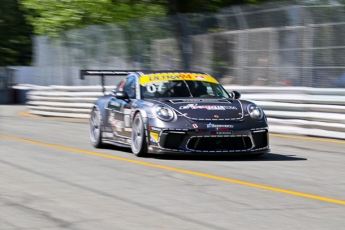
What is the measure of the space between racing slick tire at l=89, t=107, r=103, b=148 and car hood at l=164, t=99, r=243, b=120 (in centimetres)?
215

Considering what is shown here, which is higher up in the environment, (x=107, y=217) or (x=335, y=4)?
(x=335, y=4)

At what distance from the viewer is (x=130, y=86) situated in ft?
38.3

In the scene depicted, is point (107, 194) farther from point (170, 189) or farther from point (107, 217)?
point (107, 217)

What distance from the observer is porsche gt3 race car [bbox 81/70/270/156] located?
1002 cm

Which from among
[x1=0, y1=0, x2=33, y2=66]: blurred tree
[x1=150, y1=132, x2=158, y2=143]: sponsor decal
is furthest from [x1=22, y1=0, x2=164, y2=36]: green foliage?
[x1=0, y1=0, x2=33, y2=66]: blurred tree

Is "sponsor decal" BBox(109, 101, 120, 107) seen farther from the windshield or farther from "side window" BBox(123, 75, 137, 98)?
the windshield

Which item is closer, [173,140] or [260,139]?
[173,140]

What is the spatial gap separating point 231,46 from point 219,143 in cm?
794

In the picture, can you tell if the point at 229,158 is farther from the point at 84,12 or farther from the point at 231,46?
the point at 84,12

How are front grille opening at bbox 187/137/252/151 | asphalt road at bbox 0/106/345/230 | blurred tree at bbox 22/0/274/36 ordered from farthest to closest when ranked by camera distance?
blurred tree at bbox 22/0/274/36 → front grille opening at bbox 187/137/252/151 → asphalt road at bbox 0/106/345/230

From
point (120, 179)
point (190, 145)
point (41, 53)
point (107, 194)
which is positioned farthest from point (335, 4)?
point (41, 53)

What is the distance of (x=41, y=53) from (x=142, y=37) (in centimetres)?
731

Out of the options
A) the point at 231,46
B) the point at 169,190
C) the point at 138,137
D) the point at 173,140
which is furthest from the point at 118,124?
the point at 231,46

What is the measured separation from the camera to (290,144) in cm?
1306
